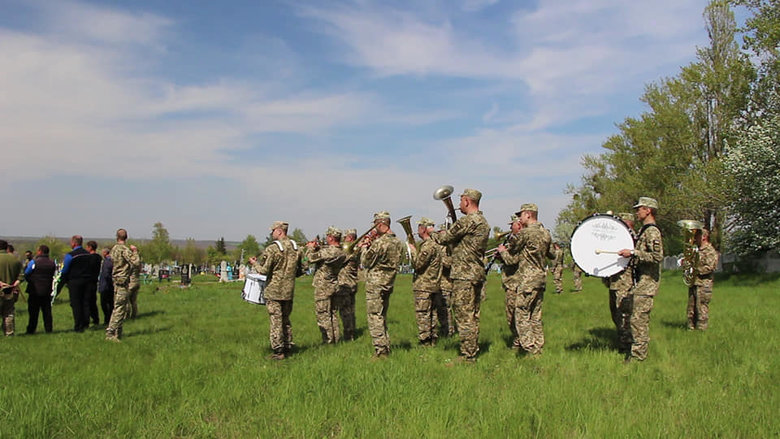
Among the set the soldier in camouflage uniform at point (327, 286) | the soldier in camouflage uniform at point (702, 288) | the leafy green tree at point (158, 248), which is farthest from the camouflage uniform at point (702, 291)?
the leafy green tree at point (158, 248)

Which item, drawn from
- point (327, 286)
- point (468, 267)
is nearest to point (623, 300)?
point (468, 267)

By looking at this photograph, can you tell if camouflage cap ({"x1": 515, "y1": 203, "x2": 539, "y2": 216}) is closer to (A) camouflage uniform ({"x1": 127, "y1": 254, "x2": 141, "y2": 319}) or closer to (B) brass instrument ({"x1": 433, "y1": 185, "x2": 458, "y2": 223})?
(B) brass instrument ({"x1": 433, "y1": 185, "x2": 458, "y2": 223})

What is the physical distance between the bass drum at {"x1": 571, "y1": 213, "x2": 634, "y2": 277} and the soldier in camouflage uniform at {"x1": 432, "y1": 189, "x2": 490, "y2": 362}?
4.84 ft

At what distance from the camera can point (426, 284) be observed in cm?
965

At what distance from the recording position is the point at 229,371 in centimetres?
764

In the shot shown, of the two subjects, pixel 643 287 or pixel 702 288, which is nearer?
pixel 643 287

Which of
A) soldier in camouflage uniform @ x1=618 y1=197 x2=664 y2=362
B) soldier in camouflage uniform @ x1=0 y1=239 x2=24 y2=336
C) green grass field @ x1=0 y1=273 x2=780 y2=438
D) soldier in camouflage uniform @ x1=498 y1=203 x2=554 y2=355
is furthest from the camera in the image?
soldier in camouflage uniform @ x1=0 y1=239 x2=24 y2=336

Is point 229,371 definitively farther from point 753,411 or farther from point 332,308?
point 753,411

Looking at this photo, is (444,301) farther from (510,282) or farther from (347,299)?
(347,299)

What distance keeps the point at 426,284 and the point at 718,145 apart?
99.0ft

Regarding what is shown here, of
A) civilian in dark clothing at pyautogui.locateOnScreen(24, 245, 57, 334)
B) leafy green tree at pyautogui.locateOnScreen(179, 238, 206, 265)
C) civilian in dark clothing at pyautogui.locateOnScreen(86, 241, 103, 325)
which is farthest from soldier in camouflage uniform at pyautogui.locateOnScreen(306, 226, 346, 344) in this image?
leafy green tree at pyautogui.locateOnScreen(179, 238, 206, 265)

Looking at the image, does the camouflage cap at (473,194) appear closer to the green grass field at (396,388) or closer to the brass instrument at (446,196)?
the brass instrument at (446,196)

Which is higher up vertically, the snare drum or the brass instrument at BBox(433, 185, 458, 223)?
the brass instrument at BBox(433, 185, 458, 223)

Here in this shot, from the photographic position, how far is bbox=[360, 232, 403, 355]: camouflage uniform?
8.43m
